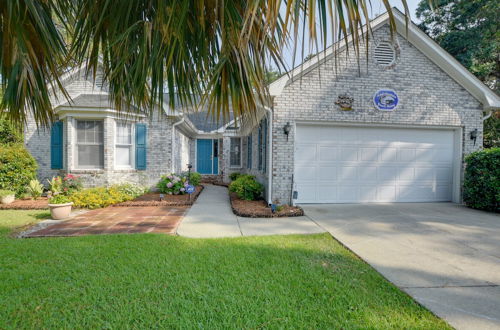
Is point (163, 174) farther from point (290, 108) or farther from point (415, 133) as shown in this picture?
point (415, 133)

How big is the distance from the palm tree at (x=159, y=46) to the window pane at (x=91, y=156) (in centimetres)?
641

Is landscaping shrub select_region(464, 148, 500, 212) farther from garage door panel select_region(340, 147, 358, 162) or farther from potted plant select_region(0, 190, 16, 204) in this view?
potted plant select_region(0, 190, 16, 204)

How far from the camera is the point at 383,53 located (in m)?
6.75

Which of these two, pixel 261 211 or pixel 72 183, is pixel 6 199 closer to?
pixel 72 183

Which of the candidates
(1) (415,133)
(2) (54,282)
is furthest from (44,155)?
(1) (415,133)

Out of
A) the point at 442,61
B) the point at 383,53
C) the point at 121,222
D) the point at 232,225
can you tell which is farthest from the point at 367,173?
the point at 121,222

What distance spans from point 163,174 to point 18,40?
749 cm

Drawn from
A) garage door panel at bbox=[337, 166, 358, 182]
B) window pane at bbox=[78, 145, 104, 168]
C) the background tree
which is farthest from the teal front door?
the background tree

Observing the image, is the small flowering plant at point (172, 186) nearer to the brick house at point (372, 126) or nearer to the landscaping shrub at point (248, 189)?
the brick house at point (372, 126)

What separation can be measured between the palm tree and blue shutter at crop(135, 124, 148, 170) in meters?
6.52

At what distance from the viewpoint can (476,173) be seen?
259 inches

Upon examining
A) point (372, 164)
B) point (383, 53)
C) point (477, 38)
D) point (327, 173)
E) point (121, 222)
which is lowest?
point (121, 222)

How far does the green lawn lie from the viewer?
2082mm

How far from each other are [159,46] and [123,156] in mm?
7756
